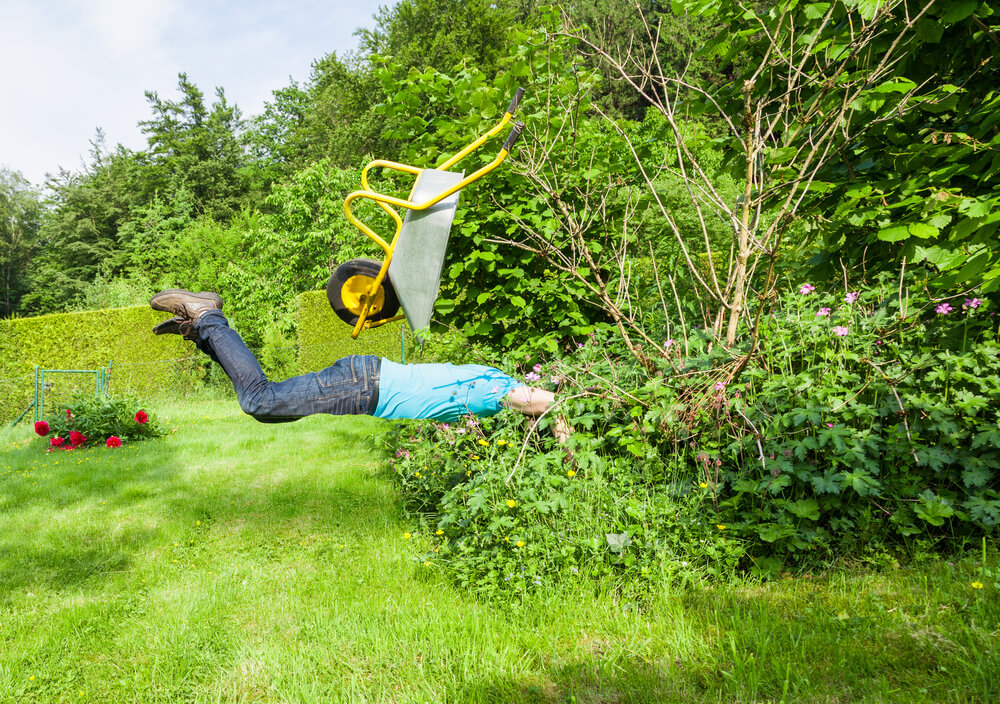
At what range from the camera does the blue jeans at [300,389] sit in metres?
2.81

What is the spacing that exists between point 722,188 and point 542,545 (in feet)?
24.0

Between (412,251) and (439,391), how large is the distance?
701mm

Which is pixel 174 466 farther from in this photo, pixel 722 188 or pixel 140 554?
pixel 722 188

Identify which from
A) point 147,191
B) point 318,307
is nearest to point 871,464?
point 318,307

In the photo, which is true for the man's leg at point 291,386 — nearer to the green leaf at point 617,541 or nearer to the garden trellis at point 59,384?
the green leaf at point 617,541

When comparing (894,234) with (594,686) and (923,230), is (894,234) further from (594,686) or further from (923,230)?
(594,686)

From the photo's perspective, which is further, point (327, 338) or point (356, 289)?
point (327, 338)

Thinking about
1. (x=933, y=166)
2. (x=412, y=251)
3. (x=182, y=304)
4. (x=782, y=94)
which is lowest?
(x=182, y=304)

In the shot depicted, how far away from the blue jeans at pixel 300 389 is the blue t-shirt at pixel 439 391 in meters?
0.07

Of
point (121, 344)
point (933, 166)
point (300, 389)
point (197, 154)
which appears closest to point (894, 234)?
point (933, 166)

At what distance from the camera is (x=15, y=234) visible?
38.5 meters

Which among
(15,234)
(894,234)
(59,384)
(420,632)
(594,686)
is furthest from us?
(15,234)

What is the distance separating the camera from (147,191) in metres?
31.5

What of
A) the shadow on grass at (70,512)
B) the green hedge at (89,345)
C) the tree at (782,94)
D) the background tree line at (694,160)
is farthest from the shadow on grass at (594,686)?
the green hedge at (89,345)
